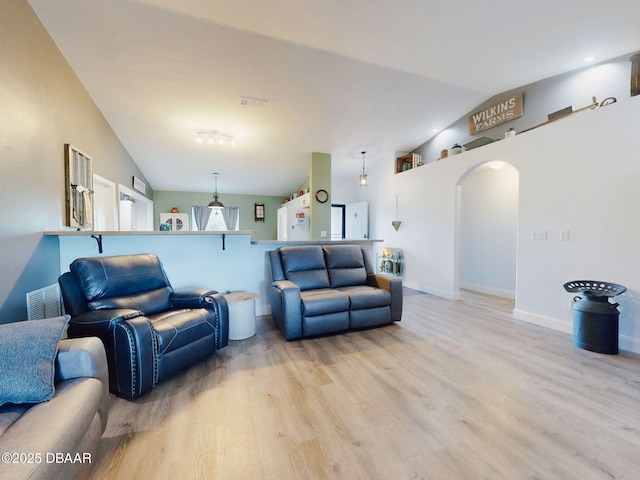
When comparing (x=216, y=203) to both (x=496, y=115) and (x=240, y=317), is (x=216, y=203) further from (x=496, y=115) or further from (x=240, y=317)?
(x=496, y=115)

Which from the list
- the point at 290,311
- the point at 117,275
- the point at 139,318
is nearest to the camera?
the point at 139,318

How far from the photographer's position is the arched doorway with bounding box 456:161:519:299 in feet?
15.6

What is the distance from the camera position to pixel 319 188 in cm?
541

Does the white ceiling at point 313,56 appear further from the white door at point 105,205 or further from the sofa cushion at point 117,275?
the sofa cushion at point 117,275

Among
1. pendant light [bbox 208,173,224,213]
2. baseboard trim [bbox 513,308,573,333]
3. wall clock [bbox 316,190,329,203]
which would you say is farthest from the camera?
pendant light [bbox 208,173,224,213]

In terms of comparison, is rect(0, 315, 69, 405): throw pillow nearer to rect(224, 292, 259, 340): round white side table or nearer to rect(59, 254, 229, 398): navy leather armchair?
rect(59, 254, 229, 398): navy leather armchair

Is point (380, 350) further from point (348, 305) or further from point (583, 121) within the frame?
point (583, 121)

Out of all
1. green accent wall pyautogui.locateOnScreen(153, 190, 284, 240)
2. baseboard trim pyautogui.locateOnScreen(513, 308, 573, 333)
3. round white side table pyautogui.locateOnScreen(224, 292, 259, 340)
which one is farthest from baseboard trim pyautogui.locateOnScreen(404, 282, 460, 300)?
green accent wall pyautogui.locateOnScreen(153, 190, 284, 240)

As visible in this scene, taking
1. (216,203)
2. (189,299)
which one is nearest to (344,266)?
(189,299)

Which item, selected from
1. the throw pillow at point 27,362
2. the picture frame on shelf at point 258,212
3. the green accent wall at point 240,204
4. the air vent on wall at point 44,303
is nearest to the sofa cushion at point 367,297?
the throw pillow at point 27,362

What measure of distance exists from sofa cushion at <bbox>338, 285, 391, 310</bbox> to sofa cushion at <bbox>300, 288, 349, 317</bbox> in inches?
3.9

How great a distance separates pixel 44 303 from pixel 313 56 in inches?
145

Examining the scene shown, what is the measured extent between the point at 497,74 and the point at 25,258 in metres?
5.33

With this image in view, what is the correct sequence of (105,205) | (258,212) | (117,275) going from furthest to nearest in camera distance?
1. (258,212)
2. (105,205)
3. (117,275)
